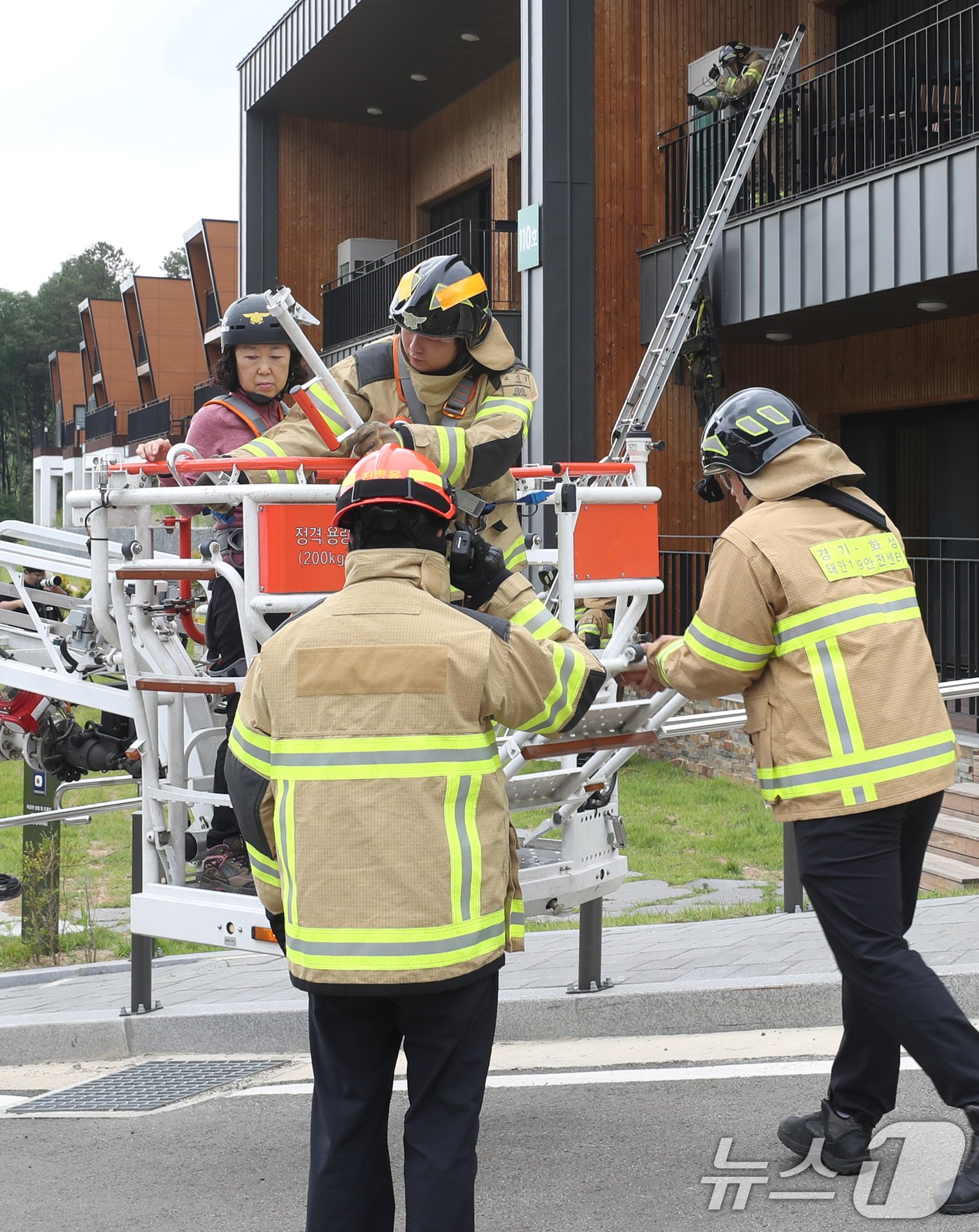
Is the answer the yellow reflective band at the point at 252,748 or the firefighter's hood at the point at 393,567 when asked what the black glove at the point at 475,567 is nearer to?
the firefighter's hood at the point at 393,567

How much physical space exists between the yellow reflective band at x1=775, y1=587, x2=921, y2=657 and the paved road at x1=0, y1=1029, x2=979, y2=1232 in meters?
1.44

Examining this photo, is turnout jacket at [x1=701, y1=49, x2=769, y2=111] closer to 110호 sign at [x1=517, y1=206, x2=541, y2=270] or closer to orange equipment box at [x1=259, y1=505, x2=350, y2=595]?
110호 sign at [x1=517, y1=206, x2=541, y2=270]

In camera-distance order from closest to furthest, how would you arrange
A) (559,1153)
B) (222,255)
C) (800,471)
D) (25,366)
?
(800,471) < (559,1153) < (222,255) < (25,366)

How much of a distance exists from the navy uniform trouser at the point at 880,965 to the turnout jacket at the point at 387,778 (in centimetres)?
104

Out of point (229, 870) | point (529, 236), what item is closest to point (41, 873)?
point (229, 870)

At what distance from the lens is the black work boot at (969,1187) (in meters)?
3.55

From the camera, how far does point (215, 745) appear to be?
5.59m

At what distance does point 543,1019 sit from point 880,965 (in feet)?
6.86

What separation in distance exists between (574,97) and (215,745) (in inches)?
445

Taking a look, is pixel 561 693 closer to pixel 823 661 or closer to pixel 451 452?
pixel 823 661

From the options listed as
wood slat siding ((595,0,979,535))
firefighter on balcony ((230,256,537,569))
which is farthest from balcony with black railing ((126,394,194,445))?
firefighter on balcony ((230,256,537,569))

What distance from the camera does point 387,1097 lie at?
311 centimetres

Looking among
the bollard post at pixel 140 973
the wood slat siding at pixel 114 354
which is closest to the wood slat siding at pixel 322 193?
the bollard post at pixel 140 973

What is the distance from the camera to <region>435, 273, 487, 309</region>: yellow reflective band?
4.26 meters
